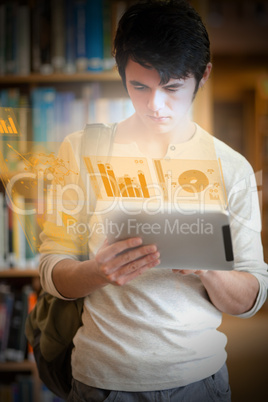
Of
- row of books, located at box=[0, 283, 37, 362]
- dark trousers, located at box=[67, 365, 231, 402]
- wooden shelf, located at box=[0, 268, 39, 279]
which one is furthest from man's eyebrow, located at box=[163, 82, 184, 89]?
row of books, located at box=[0, 283, 37, 362]

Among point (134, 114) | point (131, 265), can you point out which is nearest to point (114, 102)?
point (134, 114)

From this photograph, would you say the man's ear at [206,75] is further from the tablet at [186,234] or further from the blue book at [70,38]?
the blue book at [70,38]

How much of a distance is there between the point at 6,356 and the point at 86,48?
1.22m

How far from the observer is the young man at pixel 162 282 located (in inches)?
26.8

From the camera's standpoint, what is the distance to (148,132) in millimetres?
717

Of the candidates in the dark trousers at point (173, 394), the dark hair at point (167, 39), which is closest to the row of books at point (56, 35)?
the dark hair at point (167, 39)

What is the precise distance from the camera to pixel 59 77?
1463 millimetres

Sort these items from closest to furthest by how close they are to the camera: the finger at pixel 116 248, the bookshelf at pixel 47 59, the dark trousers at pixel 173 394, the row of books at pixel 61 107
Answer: the finger at pixel 116 248, the dark trousers at pixel 173 394, the row of books at pixel 61 107, the bookshelf at pixel 47 59

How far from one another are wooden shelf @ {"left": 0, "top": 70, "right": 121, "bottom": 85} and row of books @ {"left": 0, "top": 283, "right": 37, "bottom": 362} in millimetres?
833

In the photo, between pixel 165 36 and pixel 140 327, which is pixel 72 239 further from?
pixel 165 36

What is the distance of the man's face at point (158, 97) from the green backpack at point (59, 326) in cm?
8

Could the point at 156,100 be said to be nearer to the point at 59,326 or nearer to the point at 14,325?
the point at 59,326

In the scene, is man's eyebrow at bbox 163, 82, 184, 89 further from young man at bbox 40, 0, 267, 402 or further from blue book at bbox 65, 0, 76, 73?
blue book at bbox 65, 0, 76, 73

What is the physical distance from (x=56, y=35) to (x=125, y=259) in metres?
1.09
